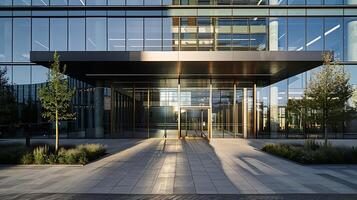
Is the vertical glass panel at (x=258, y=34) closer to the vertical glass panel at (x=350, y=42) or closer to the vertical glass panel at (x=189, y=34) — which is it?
the vertical glass panel at (x=189, y=34)

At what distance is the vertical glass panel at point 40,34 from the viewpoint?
108ft

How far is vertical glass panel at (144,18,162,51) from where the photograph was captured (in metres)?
32.2

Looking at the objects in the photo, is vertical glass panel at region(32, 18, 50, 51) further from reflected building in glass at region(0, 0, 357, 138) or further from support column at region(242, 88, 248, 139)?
support column at region(242, 88, 248, 139)

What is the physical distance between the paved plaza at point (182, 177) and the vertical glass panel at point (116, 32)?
16.2m

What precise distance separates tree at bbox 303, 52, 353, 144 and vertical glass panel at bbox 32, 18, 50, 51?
22.4 meters

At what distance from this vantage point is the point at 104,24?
107ft

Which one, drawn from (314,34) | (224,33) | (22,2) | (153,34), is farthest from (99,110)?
(314,34)

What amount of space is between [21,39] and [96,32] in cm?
A: 656

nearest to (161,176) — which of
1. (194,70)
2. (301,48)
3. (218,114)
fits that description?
(194,70)

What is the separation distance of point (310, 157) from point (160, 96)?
1911 centimetres

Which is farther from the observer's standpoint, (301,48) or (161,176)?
(301,48)

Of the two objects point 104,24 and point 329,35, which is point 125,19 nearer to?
point 104,24

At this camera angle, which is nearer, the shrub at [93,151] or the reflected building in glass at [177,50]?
the shrub at [93,151]

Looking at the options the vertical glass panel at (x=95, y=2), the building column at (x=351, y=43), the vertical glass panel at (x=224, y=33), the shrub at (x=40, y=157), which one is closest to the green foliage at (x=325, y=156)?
the shrub at (x=40, y=157)
